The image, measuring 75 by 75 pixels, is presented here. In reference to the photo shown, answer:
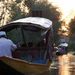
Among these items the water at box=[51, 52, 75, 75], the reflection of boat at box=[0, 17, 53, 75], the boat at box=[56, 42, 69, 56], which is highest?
the reflection of boat at box=[0, 17, 53, 75]

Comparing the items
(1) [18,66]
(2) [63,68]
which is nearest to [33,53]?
(2) [63,68]

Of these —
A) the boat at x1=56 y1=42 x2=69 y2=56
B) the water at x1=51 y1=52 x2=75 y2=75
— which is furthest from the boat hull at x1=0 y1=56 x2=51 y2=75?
the boat at x1=56 y1=42 x2=69 y2=56

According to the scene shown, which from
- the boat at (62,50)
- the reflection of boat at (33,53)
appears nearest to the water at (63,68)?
the reflection of boat at (33,53)

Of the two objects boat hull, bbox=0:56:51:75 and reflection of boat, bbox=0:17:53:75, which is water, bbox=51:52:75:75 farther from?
boat hull, bbox=0:56:51:75

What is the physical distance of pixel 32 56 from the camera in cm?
1377

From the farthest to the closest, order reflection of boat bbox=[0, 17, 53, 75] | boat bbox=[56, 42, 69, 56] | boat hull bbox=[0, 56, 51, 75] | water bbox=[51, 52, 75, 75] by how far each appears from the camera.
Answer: boat bbox=[56, 42, 69, 56] → water bbox=[51, 52, 75, 75] → reflection of boat bbox=[0, 17, 53, 75] → boat hull bbox=[0, 56, 51, 75]

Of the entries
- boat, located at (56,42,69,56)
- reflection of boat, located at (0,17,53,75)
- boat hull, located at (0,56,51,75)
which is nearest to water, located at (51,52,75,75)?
reflection of boat, located at (0,17,53,75)

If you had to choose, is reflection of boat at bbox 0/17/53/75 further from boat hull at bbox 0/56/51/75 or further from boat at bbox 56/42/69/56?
boat at bbox 56/42/69/56

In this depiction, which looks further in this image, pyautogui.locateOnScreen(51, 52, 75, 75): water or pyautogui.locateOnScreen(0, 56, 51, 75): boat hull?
pyautogui.locateOnScreen(51, 52, 75, 75): water

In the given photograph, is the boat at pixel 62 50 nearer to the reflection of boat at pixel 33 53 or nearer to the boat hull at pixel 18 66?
the reflection of boat at pixel 33 53

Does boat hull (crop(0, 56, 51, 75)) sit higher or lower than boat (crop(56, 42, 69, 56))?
higher

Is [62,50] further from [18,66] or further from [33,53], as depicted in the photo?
[18,66]

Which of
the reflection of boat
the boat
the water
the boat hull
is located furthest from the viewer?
the boat

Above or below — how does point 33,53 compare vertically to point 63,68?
above
